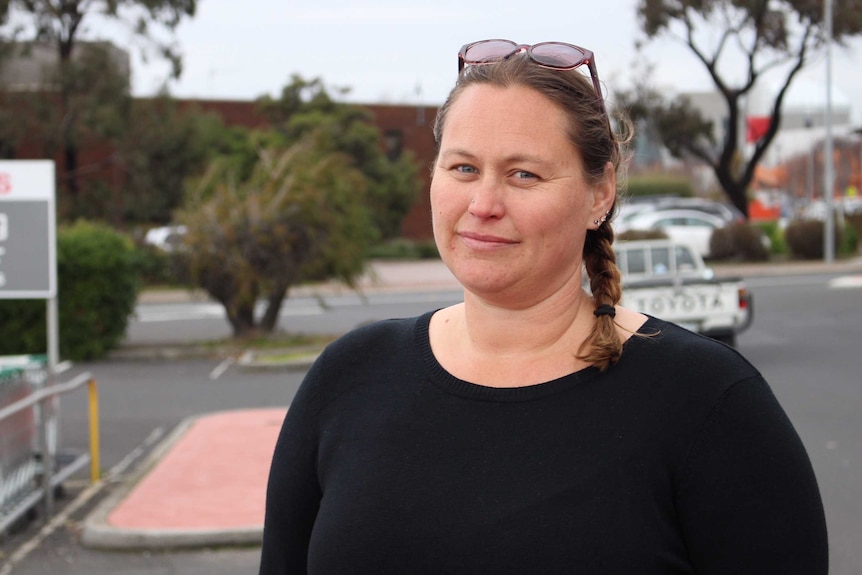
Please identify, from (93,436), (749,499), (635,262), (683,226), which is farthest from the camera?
(683,226)

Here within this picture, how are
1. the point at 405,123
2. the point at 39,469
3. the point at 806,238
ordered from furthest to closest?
the point at 405,123, the point at 806,238, the point at 39,469

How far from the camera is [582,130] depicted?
193 cm

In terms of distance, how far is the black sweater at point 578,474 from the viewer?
→ 68.9 inches

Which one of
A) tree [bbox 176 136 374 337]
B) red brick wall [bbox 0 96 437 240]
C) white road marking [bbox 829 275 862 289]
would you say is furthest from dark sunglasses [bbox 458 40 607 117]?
red brick wall [bbox 0 96 437 240]

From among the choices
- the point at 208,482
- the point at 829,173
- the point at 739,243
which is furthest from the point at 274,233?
the point at 829,173

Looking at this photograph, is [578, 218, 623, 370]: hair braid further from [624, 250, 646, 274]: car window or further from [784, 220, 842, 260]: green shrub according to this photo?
[784, 220, 842, 260]: green shrub

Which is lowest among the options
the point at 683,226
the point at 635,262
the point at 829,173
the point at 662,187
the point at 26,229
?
the point at 635,262

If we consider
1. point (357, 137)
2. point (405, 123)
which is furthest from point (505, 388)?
point (405, 123)

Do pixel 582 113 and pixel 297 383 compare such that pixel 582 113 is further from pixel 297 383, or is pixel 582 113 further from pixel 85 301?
pixel 85 301

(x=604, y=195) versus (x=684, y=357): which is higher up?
(x=604, y=195)

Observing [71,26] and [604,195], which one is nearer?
[604,195]

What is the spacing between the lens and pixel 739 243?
29.2 m

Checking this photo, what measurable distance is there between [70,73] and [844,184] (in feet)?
203

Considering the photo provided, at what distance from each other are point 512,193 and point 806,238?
97.9ft
